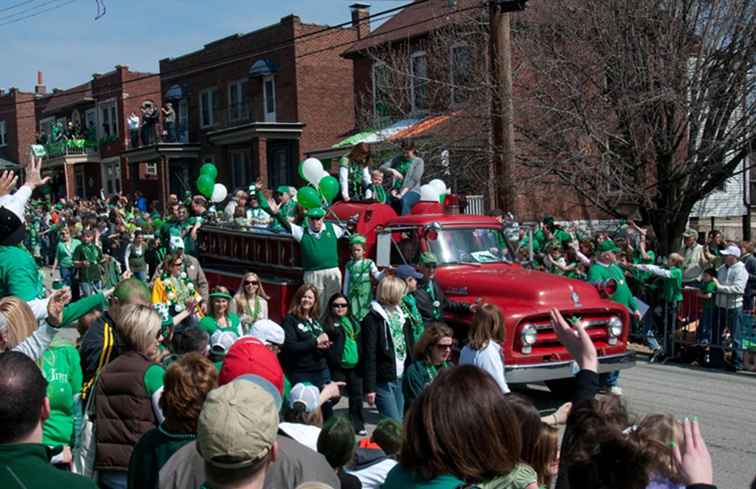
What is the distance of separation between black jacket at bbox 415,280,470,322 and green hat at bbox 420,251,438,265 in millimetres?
239

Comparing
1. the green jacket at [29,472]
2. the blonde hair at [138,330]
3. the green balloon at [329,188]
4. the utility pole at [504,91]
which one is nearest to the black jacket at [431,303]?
the green balloon at [329,188]

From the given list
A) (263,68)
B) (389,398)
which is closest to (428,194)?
(389,398)

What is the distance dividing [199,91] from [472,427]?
36.9m

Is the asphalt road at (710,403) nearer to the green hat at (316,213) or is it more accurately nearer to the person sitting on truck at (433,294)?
the person sitting on truck at (433,294)

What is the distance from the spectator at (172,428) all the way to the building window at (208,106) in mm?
34494

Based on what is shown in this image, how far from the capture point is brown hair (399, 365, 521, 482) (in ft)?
8.84

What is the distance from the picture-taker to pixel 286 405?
191 inches

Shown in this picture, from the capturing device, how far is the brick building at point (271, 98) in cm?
3259

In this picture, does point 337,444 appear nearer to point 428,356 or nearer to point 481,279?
point 428,356

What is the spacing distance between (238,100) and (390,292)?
1157 inches

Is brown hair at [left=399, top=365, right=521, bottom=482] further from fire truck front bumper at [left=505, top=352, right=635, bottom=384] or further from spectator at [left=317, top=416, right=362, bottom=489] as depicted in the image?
fire truck front bumper at [left=505, top=352, right=635, bottom=384]

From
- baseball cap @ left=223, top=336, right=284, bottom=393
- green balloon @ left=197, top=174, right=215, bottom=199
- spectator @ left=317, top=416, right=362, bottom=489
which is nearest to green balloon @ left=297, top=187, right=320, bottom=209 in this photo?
green balloon @ left=197, top=174, right=215, bottom=199

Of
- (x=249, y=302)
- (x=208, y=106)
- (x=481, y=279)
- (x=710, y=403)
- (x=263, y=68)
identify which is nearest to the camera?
(x=249, y=302)

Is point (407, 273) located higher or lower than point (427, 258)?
lower
